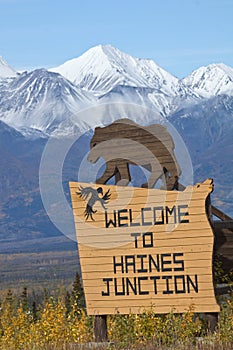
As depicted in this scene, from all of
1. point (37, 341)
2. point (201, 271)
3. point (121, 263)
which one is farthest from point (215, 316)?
point (37, 341)

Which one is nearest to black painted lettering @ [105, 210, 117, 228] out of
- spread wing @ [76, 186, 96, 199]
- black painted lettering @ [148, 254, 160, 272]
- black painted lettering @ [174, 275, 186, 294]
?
spread wing @ [76, 186, 96, 199]

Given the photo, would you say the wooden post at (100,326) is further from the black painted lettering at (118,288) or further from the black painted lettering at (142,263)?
the black painted lettering at (142,263)

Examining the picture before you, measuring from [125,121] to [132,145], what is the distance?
50cm

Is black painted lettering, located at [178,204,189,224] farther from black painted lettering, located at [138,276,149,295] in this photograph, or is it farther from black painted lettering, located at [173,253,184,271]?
black painted lettering, located at [138,276,149,295]

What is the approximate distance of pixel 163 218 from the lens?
16.3 m

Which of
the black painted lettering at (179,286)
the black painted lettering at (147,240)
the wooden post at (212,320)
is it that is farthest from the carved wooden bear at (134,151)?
the wooden post at (212,320)

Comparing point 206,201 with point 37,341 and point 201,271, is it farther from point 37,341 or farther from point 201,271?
point 37,341

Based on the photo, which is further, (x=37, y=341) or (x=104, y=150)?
(x=104, y=150)

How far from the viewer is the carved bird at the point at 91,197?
16.8 meters

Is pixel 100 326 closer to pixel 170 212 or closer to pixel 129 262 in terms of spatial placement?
pixel 129 262

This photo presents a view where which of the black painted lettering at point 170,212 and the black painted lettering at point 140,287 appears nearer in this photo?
the black painted lettering at point 170,212

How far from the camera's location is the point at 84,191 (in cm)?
1706

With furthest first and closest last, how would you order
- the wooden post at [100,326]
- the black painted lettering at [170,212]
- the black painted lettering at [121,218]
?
the wooden post at [100,326]
the black painted lettering at [121,218]
the black painted lettering at [170,212]

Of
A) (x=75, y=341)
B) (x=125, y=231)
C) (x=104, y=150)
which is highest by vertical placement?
(x=104, y=150)
